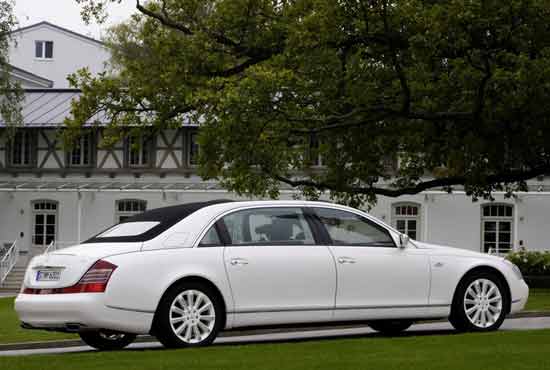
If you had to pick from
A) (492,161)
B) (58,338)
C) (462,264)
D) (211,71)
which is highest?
(211,71)

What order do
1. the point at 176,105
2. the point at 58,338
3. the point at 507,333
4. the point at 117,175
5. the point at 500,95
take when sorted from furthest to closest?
the point at 117,175 < the point at 176,105 < the point at 500,95 < the point at 58,338 < the point at 507,333

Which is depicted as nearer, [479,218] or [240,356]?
[240,356]

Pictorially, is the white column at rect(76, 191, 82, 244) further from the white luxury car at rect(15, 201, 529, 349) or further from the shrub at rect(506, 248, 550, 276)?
the white luxury car at rect(15, 201, 529, 349)

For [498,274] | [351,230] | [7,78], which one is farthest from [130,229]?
[7,78]

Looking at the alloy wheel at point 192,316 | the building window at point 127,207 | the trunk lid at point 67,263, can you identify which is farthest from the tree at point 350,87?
the building window at point 127,207

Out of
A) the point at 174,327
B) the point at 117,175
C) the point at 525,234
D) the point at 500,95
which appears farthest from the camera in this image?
the point at 117,175

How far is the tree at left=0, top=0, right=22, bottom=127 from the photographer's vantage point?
45.1m

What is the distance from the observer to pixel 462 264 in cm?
1399

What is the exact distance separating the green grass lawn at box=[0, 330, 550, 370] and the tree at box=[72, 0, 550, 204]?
492 inches

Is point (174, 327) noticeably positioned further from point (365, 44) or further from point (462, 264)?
point (365, 44)

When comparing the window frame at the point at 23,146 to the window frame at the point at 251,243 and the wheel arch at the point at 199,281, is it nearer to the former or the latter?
the window frame at the point at 251,243

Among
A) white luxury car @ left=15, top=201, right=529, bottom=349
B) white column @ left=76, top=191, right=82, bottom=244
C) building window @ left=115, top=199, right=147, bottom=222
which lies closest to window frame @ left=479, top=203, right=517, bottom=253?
building window @ left=115, top=199, right=147, bottom=222

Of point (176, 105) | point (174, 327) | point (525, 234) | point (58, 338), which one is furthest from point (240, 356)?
point (525, 234)

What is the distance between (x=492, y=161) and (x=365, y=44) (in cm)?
407
